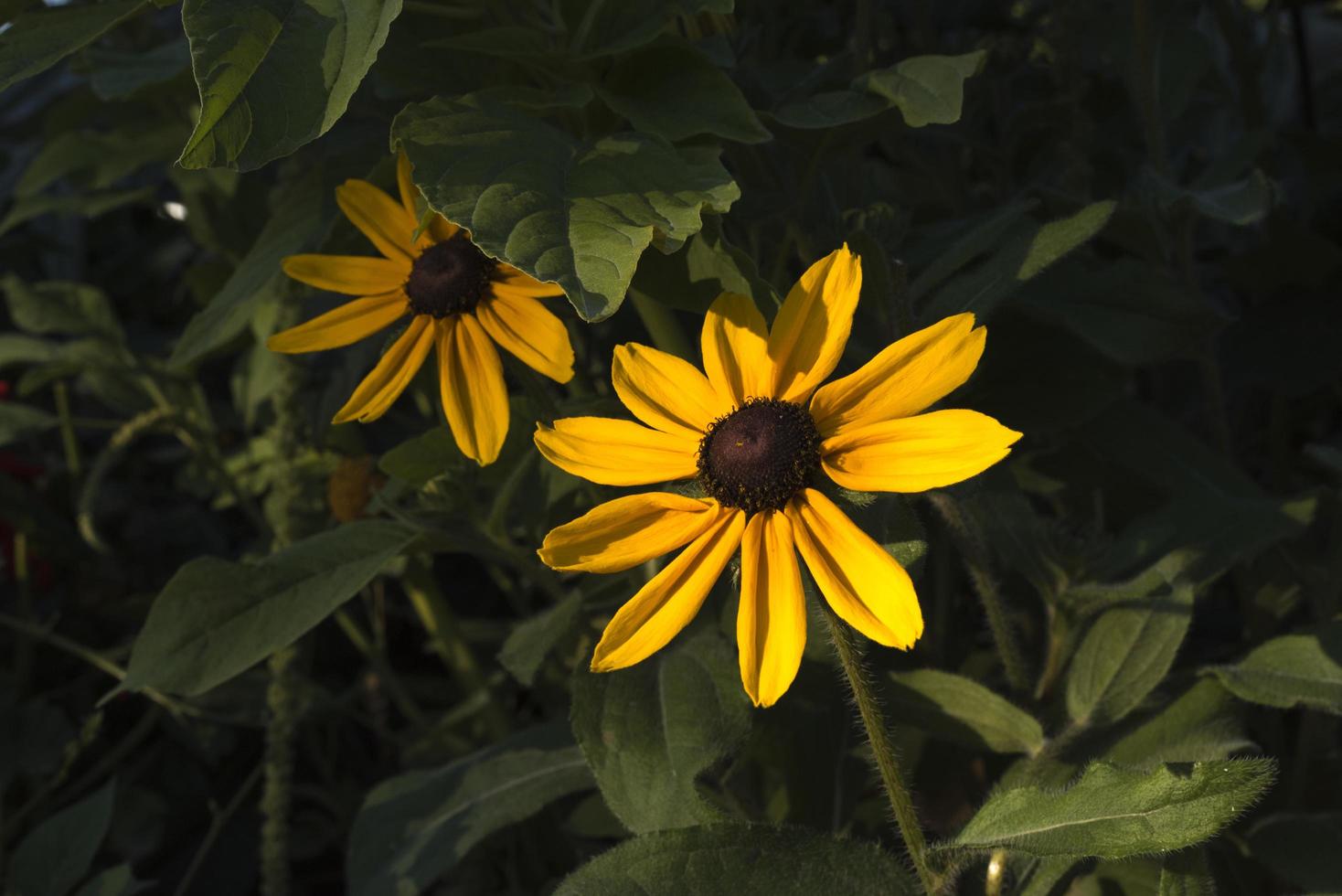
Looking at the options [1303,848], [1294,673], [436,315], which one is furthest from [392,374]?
[1303,848]

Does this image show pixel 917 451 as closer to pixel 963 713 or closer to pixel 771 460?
pixel 771 460

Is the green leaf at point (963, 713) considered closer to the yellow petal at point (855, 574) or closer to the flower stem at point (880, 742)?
the flower stem at point (880, 742)

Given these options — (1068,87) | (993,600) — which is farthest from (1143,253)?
(993,600)

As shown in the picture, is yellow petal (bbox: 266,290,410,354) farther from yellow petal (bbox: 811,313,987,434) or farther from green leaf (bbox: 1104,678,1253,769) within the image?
green leaf (bbox: 1104,678,1253,769)

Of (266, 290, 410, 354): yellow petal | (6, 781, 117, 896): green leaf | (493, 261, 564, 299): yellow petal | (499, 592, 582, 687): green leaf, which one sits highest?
(266, 290, 410, 354): yellow petal

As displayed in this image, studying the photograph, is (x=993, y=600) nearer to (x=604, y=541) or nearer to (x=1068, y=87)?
(x=604, y=541)

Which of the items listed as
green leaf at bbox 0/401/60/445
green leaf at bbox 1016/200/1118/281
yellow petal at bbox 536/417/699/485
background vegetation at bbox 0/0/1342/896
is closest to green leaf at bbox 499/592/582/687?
background vegetation at bbox 0/0/1342/896

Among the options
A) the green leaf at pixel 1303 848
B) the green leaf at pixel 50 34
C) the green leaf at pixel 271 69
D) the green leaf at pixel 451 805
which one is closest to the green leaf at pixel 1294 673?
the green leaf at pixel 1303 848
